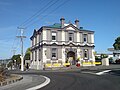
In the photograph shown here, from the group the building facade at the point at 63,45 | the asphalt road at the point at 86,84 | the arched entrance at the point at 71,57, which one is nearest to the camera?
the asphalt road at the point at 86,84

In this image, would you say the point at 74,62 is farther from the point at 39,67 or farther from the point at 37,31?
the point at 37,31

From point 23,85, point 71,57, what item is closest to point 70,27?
point 71,57

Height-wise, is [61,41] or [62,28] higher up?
[62,28]

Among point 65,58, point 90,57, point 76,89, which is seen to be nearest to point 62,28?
point 65,58

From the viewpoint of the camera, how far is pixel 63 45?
49375 millimetres

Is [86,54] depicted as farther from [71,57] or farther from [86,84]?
[86,84]

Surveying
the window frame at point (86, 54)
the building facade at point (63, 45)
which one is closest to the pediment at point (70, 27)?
the building facade at point (63, 45)

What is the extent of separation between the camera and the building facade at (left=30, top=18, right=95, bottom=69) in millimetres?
47812

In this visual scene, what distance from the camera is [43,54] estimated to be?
4734 centimetres

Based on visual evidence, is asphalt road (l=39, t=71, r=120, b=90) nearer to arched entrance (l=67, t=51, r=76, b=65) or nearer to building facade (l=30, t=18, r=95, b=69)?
building facade (l=30, t=18, r=95, b=69)

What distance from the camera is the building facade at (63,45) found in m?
47.8

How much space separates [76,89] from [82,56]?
1593 inches

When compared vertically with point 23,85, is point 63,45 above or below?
above

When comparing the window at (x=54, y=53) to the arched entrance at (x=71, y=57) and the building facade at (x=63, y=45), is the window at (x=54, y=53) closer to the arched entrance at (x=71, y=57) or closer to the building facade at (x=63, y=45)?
the building facade at (x=63, y=45)
